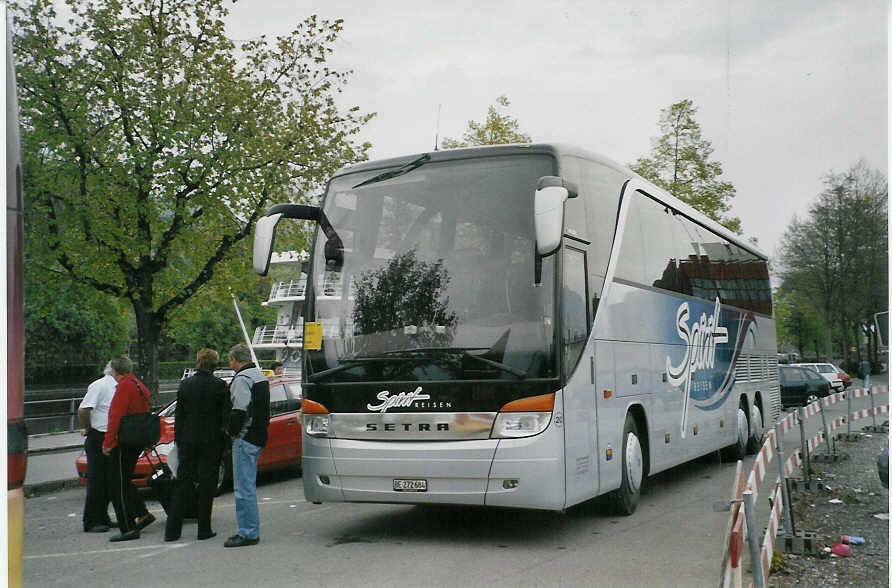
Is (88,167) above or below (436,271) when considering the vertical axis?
above

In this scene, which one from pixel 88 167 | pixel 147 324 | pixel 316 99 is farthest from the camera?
pixel 316 99

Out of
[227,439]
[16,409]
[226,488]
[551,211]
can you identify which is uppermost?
[551,211]

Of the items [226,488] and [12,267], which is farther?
[226,488]

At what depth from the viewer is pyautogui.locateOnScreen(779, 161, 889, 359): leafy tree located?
44875 millimetres

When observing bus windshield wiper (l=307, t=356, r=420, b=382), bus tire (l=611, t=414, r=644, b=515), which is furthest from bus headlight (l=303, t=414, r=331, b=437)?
bus tire (l=611, t=414, r=644, b=515)

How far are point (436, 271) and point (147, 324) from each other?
12.8 m

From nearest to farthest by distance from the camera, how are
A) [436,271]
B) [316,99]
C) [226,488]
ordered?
[436,271] < [226,488] < [316,99]

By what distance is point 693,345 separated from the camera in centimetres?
1190

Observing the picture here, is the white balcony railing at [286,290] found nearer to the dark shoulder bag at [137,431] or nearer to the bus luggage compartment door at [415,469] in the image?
the dark shoulder bag at [137,431]

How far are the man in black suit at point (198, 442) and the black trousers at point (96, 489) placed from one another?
1253 millimetres

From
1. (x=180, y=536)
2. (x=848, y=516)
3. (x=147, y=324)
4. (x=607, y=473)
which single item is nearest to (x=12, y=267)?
(x=180, y=536)

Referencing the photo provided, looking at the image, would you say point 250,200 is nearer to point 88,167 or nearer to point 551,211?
point 88,167

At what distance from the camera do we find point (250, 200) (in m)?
19.2

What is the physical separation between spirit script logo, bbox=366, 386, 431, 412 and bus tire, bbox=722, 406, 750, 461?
788 cm
